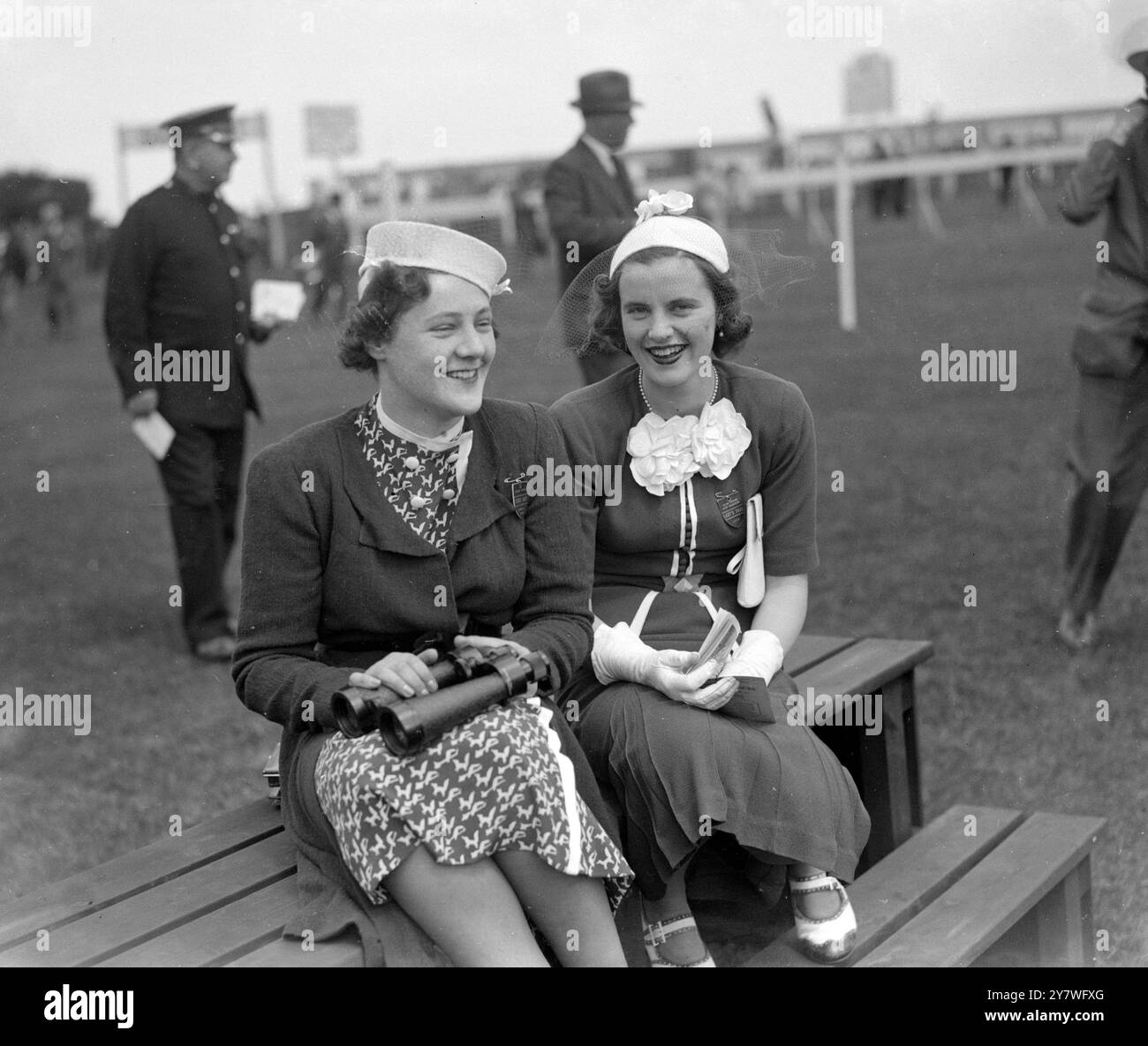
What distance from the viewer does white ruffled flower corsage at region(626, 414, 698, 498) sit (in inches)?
119

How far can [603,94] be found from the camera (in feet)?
16.8

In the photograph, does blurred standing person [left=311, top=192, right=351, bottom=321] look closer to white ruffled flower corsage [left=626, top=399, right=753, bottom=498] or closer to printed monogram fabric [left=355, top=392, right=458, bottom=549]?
printed monogram fabric [left=355, top=392, right=458, bottom=549]

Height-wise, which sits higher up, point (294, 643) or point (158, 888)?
point (294, 643)

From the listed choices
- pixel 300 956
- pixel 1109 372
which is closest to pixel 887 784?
pixel 300 956

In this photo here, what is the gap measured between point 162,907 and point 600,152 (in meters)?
3.81

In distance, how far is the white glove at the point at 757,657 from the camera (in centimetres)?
288

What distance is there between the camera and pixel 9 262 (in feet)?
46.1

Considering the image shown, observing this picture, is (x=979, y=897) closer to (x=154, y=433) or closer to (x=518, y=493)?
(x=518, y=493)

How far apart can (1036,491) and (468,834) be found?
4941mm

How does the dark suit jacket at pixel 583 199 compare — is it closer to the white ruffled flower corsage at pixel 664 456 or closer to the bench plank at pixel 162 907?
the white ruffled flower corsage at pixel 664 456

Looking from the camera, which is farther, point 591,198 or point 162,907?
point 591,198

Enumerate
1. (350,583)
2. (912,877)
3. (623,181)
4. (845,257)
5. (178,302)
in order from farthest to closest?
(845,257), (623,181), (178,302), (912,877), (350,583)

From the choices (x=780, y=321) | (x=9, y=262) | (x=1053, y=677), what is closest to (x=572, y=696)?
(x=1053, y=677)
